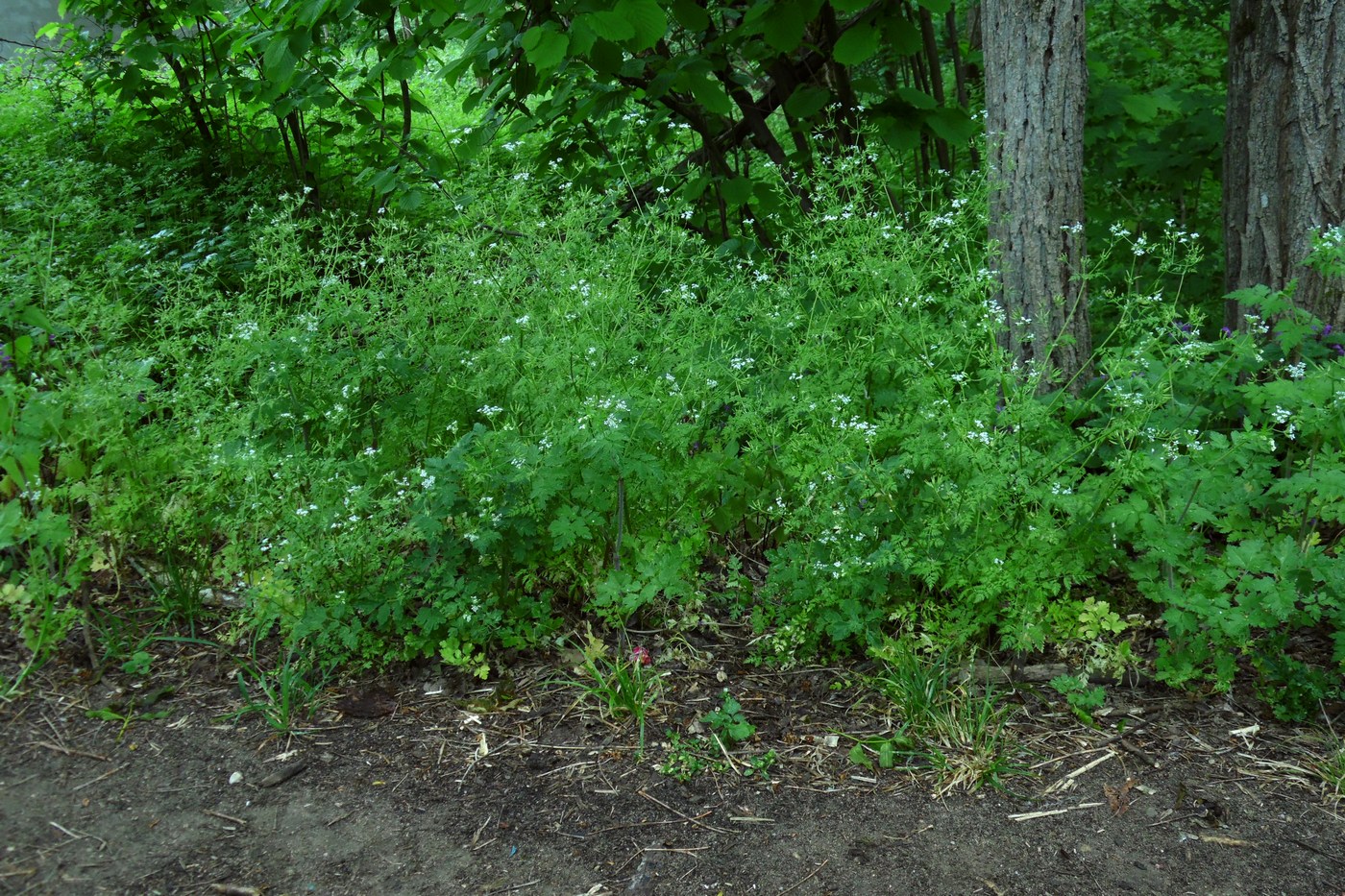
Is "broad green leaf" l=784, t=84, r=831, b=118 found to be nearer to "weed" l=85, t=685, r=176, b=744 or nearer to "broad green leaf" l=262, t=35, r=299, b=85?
"broad green leaf" l=262, t=35, r=299, b=85

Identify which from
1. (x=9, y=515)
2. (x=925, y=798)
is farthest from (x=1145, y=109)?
(x=9, y=515)

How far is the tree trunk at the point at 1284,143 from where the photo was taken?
364 cm

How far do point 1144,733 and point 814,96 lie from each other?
3136 mm

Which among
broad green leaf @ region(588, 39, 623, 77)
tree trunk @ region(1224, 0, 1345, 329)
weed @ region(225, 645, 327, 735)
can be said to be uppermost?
broad green leaf @ region(588, 39, 623, 77)

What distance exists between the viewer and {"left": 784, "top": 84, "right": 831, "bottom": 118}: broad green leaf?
457cm

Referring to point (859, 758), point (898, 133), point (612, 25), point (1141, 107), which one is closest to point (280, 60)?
point (612, 25)

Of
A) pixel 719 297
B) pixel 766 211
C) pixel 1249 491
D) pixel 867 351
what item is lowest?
pixel 1249 491

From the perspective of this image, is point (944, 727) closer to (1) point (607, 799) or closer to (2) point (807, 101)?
(1) point (607, 799)

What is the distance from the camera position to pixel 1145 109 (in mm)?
4605

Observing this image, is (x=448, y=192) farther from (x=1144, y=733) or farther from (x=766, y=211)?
(x=1144, y=733)

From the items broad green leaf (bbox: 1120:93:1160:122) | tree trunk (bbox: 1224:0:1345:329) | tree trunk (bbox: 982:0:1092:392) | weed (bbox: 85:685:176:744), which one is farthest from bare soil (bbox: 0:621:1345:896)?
broad green leaf (bbox: 1120:93:1160:122)

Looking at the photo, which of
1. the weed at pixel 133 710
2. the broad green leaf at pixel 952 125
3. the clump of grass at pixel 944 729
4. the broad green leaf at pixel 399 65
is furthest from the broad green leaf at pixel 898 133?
the weed at pixel 133 710

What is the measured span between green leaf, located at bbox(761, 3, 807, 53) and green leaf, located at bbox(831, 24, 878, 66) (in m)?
0.19

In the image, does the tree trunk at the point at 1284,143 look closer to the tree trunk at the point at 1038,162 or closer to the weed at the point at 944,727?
the tree trunk at the point at 1038,162
